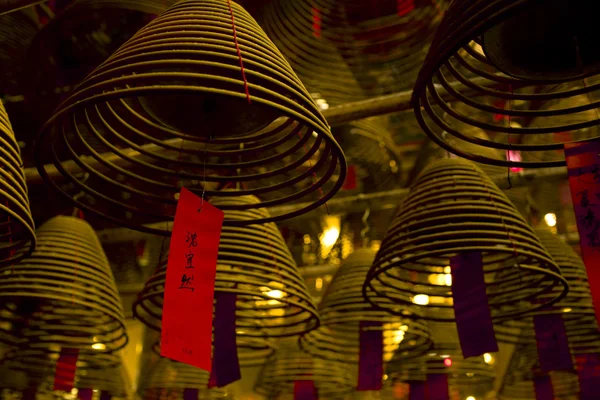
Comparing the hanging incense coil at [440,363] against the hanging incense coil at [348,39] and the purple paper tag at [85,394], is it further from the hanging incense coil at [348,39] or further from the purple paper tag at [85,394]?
the purple paper tag at [85,394]

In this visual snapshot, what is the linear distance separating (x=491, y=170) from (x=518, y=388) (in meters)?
2.24

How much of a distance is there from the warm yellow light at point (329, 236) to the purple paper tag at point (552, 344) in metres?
3.42

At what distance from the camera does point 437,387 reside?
3.83m

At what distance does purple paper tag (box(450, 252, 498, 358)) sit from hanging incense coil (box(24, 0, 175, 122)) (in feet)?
6.42

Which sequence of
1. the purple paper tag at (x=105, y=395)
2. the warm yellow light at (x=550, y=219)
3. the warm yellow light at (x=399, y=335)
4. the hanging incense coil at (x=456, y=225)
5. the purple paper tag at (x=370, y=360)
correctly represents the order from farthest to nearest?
the warm yellow light at (x=550, y=219) < the purple paper tag at (x=105, y=395) < the warm yellow light at (x=399, y=335) < the purple paper tag at (x=370, y=360) < the hanging incense coil at (x=456, y=225)

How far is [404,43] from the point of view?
13.1 feet

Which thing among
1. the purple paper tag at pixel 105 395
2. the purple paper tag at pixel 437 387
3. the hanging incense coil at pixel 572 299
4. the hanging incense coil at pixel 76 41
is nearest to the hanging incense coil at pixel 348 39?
the hanging incense coil at pixel 76 41

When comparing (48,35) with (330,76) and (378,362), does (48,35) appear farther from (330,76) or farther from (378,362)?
(378,362)

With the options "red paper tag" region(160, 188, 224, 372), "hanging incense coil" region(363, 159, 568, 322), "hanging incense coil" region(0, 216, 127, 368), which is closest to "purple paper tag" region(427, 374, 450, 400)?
"hanging incense coil" region(363, 159, 568, 322)

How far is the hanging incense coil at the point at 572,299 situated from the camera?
300 centimetres

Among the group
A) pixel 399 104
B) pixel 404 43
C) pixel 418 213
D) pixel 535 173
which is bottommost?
pixel 418 213

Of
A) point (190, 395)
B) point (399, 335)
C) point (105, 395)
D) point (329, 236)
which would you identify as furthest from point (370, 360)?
point (329, 236)

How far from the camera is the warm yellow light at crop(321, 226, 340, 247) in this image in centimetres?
624

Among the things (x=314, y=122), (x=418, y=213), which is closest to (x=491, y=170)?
(x=418, y=213)
